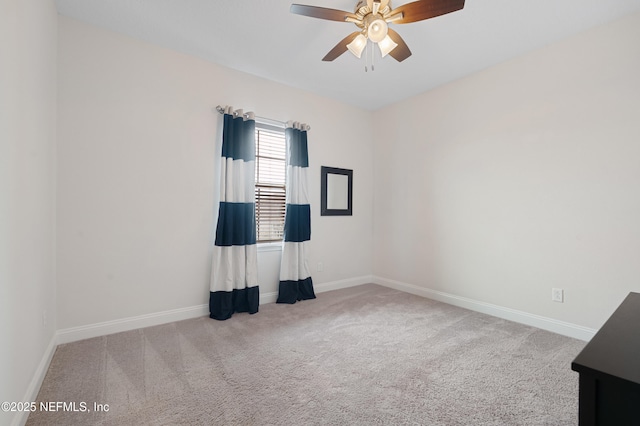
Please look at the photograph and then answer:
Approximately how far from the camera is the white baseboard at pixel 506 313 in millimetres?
2670

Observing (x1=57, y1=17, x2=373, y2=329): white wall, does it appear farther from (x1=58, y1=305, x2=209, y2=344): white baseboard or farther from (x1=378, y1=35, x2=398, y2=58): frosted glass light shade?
(x1=378, y1=35, x2=398, y2=58): frosted glass light shade

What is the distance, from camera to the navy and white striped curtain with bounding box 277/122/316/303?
145 inches

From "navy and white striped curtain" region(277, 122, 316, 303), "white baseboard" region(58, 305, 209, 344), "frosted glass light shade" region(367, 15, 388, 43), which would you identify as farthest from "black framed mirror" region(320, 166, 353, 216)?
"frosted glass light shade" region(367, 15, 388, 43)

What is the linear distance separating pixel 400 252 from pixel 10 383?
3931 mm

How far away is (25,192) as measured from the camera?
1.67m

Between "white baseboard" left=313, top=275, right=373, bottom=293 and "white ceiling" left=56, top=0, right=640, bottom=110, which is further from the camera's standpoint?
"white baseboard" left=313, top=275, right=373, bottom=293

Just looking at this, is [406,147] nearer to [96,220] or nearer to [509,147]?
[509,147]

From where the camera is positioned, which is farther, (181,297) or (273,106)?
(273,106)

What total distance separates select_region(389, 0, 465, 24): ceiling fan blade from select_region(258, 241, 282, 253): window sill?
2650mm

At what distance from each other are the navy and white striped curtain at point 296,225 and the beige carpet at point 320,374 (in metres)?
0.65

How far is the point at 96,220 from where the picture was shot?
2605 mm

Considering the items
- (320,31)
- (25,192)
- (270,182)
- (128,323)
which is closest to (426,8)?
(320,31)

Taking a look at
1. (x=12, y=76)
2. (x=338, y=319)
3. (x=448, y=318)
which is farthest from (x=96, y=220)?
(x=448, y=318)

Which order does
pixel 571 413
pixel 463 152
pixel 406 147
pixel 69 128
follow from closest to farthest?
pixel 571 413
pixel 69 128
pixel 463 152
pixel 406 147
